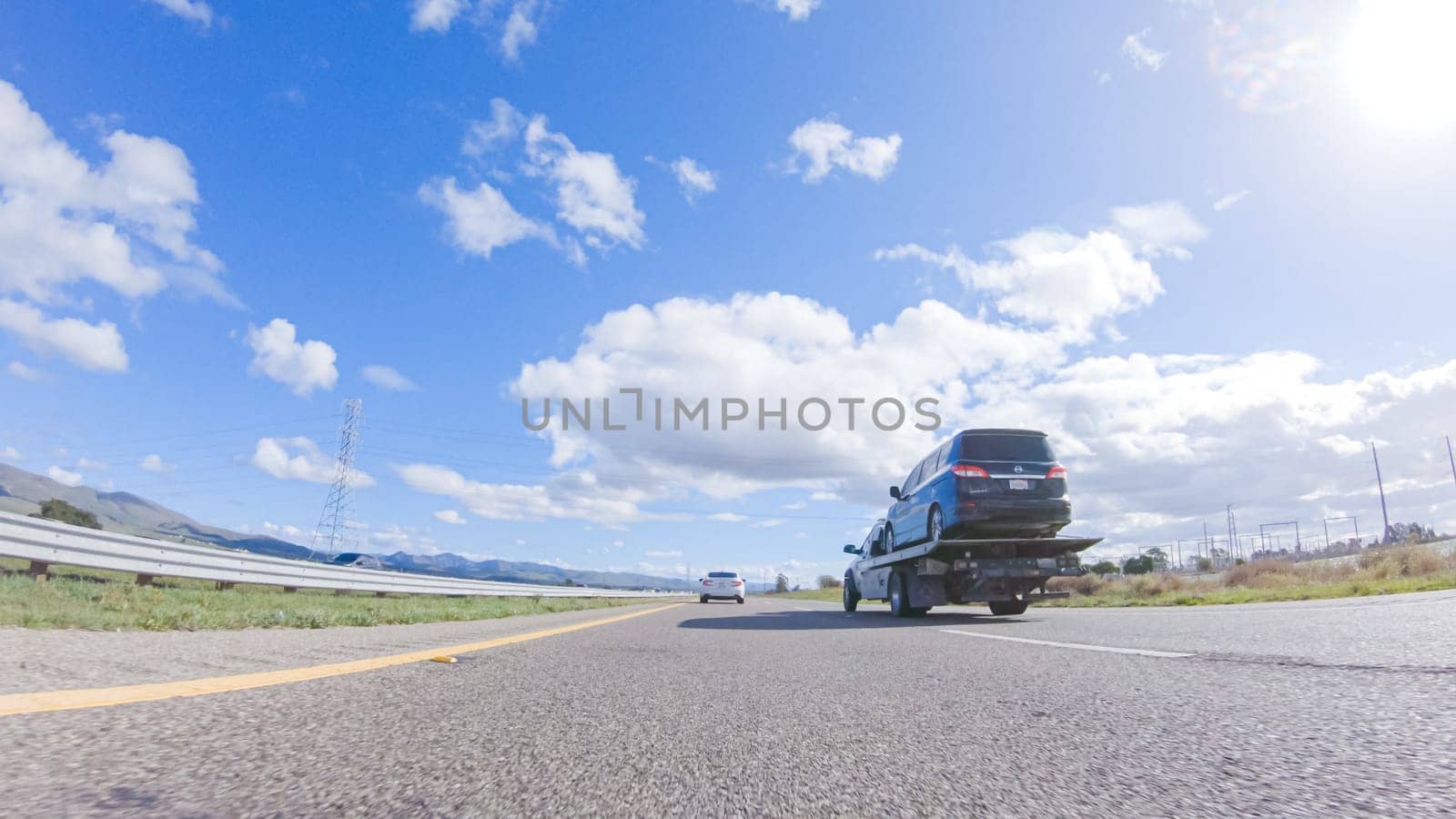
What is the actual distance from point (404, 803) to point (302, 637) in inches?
197

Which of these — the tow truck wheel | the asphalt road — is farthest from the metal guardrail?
the tow truck wheel

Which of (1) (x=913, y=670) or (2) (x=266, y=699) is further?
(1) (x=913, y=670)

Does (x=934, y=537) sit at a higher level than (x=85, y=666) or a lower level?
higher

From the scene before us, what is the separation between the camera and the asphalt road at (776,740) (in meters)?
1.50

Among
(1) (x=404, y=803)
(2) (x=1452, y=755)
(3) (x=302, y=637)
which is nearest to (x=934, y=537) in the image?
(3) (x=302, y=637)

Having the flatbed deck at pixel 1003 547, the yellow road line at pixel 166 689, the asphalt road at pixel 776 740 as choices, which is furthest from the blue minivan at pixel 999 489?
the yellow road line at pixel 166 689

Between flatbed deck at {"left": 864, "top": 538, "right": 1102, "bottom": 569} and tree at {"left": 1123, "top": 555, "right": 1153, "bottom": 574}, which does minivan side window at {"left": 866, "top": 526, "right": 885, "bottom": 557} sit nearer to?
flatbed deck at {"left": 864, "top": 538, "right": 1102, "bottom": 569}

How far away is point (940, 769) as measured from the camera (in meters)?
1.78

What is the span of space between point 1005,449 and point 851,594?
7551mm

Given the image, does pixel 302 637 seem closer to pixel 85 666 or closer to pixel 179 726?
pixel 85 666

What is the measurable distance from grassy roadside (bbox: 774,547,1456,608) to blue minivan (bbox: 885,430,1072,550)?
143 centimetres

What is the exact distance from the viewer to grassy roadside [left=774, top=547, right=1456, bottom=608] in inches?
498

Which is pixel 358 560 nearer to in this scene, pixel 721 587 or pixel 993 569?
pixel 721 587

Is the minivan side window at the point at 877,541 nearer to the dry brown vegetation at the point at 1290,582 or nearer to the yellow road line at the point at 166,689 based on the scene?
the dry brown vegetation at the point at 1290,582
